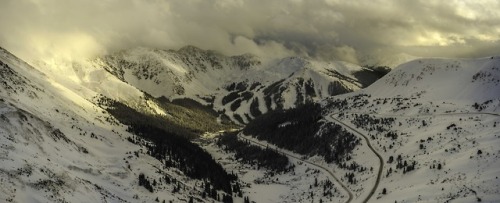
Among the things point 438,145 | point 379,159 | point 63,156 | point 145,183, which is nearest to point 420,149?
point 438,145

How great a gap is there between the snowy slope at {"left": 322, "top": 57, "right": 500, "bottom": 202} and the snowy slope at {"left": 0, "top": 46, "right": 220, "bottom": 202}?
49038 millimetres

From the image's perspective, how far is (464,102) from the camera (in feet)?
586

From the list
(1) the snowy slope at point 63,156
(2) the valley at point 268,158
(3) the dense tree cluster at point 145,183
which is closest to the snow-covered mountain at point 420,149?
(2) the valley at point 268,158

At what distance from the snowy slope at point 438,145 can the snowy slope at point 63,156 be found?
161ft

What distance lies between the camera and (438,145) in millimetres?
124750

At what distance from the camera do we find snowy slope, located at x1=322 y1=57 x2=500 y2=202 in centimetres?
8838

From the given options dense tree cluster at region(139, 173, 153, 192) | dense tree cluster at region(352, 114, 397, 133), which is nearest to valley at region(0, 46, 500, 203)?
dense tree cluster at region(139, 173, 153, 192)

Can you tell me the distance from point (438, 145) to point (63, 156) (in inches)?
3415

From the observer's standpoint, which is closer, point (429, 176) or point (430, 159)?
point (429, 176)

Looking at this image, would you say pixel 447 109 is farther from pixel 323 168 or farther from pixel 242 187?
pixel 242 187

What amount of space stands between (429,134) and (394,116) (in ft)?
136

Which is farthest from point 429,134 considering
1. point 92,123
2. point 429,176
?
point 92,123

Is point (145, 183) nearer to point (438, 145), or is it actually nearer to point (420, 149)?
point (420, 149)

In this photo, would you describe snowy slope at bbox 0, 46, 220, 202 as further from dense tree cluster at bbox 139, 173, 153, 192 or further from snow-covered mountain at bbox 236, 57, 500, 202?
snow-covered mountain at bbox 236, 57, 500, 202
